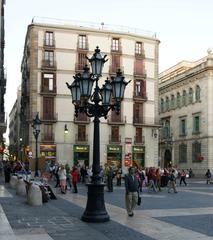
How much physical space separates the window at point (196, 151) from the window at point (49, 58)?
2011cm

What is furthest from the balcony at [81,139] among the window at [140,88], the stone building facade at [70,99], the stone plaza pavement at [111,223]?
the stone plaza pavement at [111,223]

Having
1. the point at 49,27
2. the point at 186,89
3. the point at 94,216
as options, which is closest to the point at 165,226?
the point at 94,216

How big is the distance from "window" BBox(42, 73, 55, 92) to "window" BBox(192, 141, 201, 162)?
62.6 ft

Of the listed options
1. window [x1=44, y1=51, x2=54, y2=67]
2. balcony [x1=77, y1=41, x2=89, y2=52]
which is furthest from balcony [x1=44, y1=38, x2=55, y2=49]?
balcony [x1=77, y1=41, x2=89, y2=52]

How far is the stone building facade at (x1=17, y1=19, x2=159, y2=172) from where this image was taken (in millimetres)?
52094

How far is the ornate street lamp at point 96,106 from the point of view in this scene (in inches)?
529

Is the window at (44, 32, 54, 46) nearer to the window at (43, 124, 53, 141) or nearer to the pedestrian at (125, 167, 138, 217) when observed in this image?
the window at (43, 124, 53, 141)

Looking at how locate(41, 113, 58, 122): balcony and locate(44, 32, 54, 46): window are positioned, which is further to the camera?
locate(44, 32, 54, 46): window

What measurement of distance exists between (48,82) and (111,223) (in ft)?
134

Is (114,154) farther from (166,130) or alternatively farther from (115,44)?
(166,130)

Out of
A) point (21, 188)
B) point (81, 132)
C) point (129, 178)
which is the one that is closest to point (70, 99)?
point (81, 132)

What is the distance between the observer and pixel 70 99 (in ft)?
174

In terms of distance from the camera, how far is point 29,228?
1204 centimetres

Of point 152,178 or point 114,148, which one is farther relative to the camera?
point 114,148
